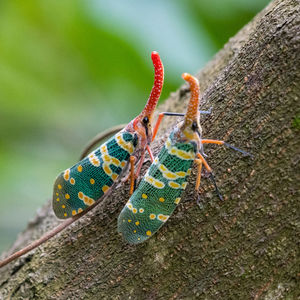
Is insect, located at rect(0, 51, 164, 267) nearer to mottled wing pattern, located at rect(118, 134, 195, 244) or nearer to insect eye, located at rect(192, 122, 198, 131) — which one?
mottled wing pattern, located at rect(118, 134, 195, 244)

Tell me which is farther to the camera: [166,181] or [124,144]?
[124,144]

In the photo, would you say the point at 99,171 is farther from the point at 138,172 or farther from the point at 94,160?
the point at 138,172

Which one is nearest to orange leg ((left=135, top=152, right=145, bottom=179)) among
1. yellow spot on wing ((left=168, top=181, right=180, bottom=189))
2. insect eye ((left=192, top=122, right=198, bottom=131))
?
yellow spot on wing ((left=168, top=181, right=180, bottom=189))

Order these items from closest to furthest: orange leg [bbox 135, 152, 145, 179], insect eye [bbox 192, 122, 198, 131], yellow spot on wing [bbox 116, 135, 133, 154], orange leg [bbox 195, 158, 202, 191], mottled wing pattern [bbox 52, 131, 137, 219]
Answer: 1. orange leg [bbox 195, 158, 202, 191]
2. insect eye [bbox 192, 122, 198, 131]
3. orange leg [bbox 135, 152, 145, 179]
4. mottled wing pattern [bbox 52, 131, 137, 219]
5. yellow spot on wing [bbox 116, 135, 133, 154]

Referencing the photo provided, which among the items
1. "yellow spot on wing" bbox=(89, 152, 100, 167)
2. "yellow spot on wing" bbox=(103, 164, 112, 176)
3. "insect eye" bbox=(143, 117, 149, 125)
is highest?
"yellow spot on wing" bbox=(89, 152, 100, 167)

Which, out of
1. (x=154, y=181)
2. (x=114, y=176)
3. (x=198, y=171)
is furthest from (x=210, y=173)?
(x=114, y=176)

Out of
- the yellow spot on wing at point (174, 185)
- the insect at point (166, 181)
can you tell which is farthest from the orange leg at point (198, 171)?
the yellow spot on wing at point (174, 185)
